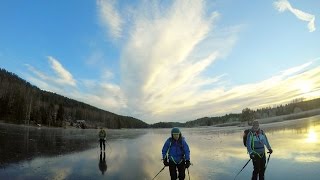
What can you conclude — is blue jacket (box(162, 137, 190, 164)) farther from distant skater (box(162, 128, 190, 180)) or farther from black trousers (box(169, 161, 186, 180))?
→ black trousers (box(169, 161, 186, 180))

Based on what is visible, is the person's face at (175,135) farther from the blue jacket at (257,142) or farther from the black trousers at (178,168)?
the blue jacket at (257,142)

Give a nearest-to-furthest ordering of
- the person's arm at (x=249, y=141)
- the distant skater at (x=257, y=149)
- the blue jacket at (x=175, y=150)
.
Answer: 1. the blue jacket at (x=175, y=150)
2. the distant skater at (x=257, y=149)
3. the person's arm at (x=249, y=141)

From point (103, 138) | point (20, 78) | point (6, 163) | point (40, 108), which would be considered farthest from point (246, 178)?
point (20, 78)

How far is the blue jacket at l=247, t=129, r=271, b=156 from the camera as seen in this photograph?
11531mm

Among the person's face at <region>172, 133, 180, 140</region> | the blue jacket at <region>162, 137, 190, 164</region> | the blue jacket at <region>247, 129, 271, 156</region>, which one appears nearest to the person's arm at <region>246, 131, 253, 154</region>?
the blue jacket at <region>247, 129, 271, 156</region>

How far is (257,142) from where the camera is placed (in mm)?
11617

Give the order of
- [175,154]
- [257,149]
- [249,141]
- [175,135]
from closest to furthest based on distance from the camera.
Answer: [175,135] < [175,154] < [257,149] < [249,141]

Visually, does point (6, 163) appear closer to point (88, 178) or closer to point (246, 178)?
point (88, 178)

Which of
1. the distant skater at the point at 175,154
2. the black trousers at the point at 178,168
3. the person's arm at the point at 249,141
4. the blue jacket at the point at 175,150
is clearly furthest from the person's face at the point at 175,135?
the person's arm at the point at 249,141

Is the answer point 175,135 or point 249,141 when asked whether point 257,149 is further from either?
point 175,135

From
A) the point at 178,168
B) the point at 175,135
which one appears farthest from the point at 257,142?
the point at 175,135

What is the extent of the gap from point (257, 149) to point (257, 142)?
0.78 feet

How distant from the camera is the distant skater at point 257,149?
452 inches

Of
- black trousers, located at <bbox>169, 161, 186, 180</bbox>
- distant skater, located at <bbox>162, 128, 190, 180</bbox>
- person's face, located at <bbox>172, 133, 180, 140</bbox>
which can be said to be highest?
person's face, located at <bbox>172, 133, 180, 140</bbox>
